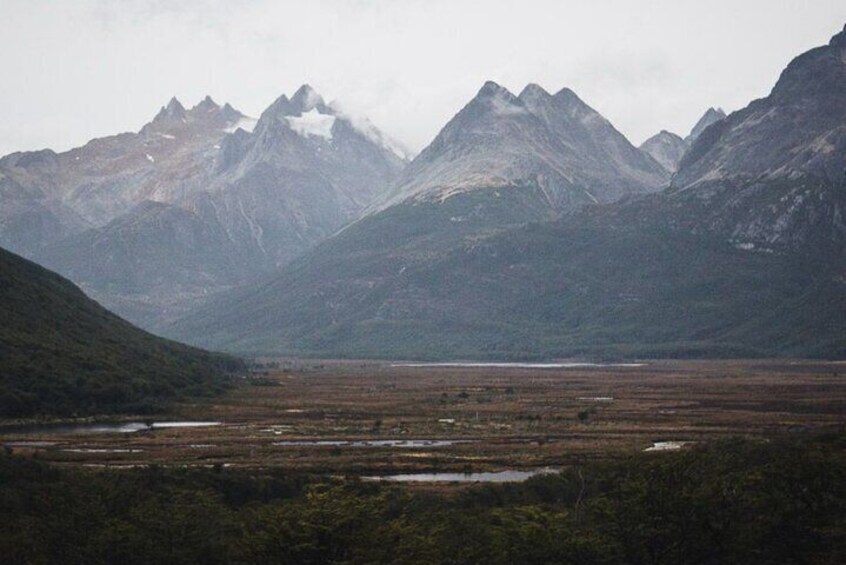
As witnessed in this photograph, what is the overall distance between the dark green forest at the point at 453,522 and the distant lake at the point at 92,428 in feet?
198

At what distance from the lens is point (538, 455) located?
133 m

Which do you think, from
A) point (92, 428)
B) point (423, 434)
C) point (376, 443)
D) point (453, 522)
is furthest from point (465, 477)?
point (92, 428)

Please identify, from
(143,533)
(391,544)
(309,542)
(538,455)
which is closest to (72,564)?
(143,533)

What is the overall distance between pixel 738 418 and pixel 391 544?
374ft

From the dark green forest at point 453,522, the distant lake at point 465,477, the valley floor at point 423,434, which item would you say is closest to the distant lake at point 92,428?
the valley floor at point 423,434

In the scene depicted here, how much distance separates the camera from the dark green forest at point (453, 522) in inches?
2581

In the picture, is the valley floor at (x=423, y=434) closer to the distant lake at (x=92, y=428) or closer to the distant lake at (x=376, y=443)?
the distant lake at (x=376, y=443)

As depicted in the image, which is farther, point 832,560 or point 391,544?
point 832,560

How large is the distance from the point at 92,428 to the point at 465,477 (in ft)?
227

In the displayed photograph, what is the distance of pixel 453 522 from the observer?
272ft

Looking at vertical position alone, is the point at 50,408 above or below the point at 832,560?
above

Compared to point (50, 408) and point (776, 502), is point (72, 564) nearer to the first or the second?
point (776, 502)

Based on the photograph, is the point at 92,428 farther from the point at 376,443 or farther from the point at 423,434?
the point at 423,434

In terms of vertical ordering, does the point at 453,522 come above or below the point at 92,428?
below
